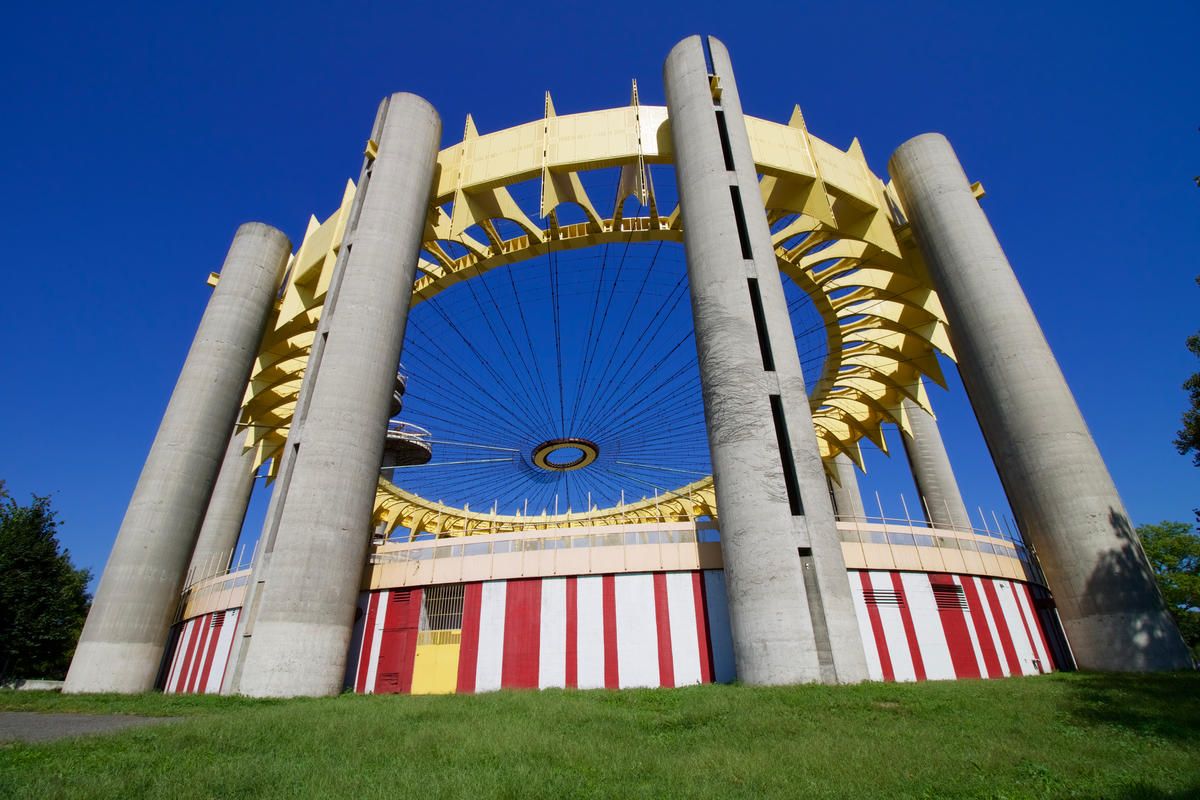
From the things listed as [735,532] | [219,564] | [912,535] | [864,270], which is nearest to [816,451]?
[735,532]

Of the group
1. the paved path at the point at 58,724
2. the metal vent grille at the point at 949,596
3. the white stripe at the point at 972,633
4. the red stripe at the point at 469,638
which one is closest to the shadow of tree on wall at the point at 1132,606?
the white stripe at the point at 972,633

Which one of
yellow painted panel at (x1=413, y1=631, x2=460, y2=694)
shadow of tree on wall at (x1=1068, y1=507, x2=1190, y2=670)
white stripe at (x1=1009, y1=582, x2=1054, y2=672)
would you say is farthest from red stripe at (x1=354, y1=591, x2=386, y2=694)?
shadow of tree on wall at (x1=1068, y1=507, x2=1190, y2=670)

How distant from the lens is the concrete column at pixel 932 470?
1764 inches

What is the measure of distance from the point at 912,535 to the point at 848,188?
789 inches

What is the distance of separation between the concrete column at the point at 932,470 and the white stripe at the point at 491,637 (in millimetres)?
34123

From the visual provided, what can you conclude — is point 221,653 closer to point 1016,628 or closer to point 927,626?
point 927,626

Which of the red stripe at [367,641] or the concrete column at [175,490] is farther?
the concrete column at [175,490]

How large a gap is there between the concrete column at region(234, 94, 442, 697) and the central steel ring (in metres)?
17.6

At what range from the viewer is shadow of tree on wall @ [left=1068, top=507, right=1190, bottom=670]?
2256 centimetres

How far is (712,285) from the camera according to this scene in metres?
26.0

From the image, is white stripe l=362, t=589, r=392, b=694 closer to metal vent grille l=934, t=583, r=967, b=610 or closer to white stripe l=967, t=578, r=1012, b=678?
metal vent grille l=934, t=583, r=967, b=610

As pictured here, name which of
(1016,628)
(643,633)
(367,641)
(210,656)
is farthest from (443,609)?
(1016,628)

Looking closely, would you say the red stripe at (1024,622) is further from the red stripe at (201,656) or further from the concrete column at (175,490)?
the concrete column at (175,490)

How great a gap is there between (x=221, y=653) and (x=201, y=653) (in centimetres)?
275
